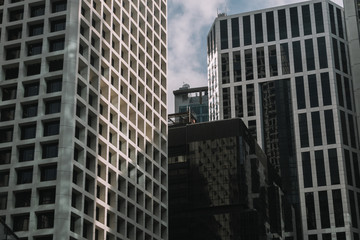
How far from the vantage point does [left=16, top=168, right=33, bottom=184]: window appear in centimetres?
8412

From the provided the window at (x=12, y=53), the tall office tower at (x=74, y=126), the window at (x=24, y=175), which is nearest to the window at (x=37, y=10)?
the tall office tower at (x=74, y=126)

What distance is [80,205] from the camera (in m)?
83.8

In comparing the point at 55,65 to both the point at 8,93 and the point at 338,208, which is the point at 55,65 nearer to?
the point at 8,93

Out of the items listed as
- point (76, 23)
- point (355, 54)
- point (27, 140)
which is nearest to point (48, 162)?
point (27, 140)

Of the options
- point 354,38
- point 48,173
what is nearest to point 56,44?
point 48,173

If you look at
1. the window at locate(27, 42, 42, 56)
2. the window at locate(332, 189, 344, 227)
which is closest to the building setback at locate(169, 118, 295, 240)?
the window at locate(332, 189, 344, 227)

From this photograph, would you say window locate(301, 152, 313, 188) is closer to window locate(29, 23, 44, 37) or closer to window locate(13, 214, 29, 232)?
window locate(29, 23, 44, 37)

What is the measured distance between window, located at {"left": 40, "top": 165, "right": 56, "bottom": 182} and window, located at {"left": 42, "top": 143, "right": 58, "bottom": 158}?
1758 millimetres

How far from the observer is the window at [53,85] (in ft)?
290

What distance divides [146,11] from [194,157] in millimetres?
35264

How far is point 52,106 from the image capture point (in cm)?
8775

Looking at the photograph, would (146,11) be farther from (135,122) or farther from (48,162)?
(48,162)

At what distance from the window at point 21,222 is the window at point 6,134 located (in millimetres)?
11717

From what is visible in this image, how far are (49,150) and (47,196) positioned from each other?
257 inches
